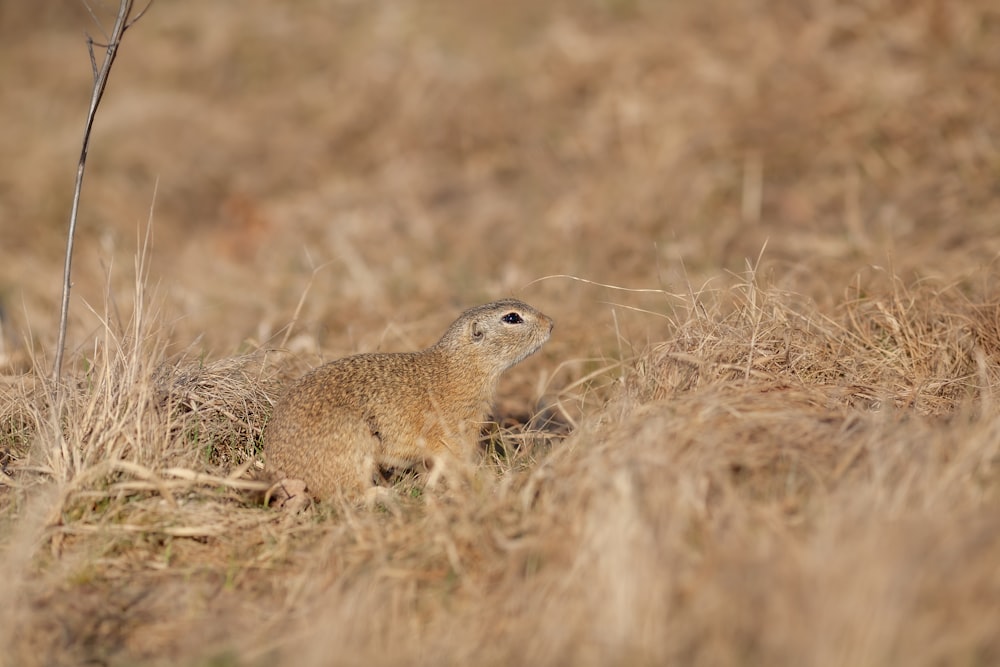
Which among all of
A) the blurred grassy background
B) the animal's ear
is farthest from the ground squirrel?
the blurred grassy background

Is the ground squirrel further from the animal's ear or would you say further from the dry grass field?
the dry grass field

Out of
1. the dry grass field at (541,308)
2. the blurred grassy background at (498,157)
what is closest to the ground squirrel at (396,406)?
the dry grass field at (541,308)

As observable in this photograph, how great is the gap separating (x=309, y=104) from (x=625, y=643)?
1014 cm

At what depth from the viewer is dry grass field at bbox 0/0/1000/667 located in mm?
3156

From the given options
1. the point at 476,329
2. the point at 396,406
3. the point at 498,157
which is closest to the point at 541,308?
the point at 476,329

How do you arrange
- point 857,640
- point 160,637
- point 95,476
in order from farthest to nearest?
point 95,476, point 160,637, point 857,640

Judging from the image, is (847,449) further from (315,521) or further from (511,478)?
(315,521)

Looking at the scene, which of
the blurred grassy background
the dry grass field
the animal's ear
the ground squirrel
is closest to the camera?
the dry grass field

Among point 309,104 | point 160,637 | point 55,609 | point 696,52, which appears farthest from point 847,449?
point 309,104

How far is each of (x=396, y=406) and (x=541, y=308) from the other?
114 inches

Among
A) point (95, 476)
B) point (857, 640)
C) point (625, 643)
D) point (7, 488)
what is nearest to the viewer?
point (857, 640)

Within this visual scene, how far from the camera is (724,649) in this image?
9.27 ft

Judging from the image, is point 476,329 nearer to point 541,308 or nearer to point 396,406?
point 396,406

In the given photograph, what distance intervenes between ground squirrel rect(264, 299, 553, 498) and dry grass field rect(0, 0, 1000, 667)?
0.18 meters
